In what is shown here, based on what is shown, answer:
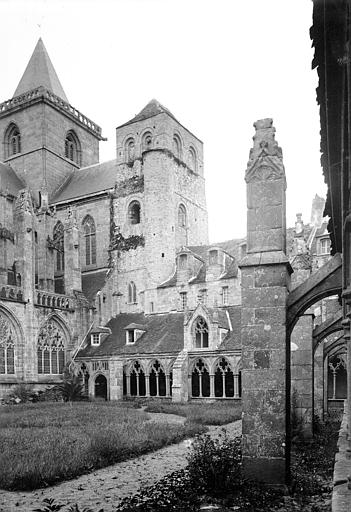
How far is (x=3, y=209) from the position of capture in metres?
40.1

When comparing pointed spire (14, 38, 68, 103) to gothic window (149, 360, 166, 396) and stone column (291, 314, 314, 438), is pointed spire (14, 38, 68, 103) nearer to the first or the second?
gothic window (149, 360, 166, 396)

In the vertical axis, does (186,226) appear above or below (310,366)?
above

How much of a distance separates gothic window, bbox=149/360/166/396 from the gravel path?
18.3 metres

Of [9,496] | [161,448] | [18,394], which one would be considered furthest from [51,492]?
[18,394]

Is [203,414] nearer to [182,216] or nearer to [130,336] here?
[130,336]

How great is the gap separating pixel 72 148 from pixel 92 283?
1628cm

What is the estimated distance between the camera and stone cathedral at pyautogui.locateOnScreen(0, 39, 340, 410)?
100 ft

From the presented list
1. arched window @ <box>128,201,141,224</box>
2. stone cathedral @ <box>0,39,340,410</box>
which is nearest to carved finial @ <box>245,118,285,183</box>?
stone cathedral @ <box>0,39,340,410</box>

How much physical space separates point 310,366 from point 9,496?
8.07 m

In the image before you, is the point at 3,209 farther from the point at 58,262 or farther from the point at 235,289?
the point at 235,289

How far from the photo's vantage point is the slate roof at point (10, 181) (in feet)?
141

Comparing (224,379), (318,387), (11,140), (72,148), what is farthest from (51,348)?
(11,140)

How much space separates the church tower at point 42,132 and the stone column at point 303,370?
3447 centimetres

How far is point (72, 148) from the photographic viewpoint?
5003cm
